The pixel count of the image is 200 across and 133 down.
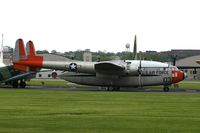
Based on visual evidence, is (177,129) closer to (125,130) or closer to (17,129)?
(125,130)

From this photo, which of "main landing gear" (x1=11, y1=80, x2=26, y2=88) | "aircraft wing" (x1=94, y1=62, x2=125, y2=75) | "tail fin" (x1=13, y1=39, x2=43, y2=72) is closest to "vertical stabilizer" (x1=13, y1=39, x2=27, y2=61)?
"tail fin" (x1=13, y1=39, x2=43, y2=72)

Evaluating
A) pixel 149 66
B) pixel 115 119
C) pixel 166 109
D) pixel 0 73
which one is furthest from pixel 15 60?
pixel 115 119

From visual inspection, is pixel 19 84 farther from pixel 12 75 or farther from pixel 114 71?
pixel 114 71

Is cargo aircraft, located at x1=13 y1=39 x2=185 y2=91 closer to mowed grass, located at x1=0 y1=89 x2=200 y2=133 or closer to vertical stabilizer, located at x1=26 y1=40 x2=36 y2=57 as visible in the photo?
vertical stabilizer, located at x1=26 y1=40 x2=36 y2=57

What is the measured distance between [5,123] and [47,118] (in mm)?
2209

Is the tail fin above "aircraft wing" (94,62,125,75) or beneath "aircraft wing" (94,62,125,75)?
above

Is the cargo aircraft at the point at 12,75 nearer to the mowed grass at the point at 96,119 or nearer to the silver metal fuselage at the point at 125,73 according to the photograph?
the silver metal fuselage at the point at 125,73

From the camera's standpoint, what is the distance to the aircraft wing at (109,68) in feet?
170

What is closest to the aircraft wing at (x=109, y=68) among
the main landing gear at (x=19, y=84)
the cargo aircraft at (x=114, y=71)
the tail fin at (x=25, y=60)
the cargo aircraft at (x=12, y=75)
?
the cargo aircraft at (x=114, y=71)

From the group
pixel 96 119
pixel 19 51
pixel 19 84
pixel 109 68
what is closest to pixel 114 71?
pixel 109 68

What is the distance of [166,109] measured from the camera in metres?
25.2

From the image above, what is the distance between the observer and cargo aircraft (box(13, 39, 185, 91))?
5250 cm

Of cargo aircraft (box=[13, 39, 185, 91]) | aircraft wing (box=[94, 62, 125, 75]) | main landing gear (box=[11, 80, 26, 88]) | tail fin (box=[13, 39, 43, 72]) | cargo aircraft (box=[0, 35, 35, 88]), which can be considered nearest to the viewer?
aircraft wing (box=[94, 62, 125, 75])

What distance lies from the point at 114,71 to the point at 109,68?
675 mm
